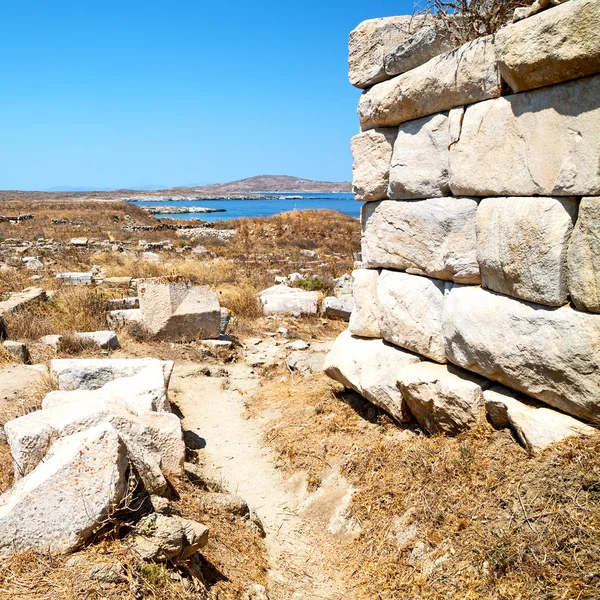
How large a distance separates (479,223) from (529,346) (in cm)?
99

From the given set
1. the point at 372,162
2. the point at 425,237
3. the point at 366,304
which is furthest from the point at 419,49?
the point at 366,304

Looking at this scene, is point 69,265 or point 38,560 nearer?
point 38,560

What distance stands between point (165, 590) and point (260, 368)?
5496 millimetres

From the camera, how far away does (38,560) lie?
10.3 ft

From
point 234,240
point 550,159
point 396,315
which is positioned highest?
point 550,159

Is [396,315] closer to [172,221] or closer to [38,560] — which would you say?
[38,560]

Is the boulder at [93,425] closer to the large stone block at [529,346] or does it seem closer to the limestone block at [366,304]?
the limestone block at [366,304]

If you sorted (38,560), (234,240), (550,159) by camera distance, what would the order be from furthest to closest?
1. (234,240)
2. (550,159)
3. (38,560)

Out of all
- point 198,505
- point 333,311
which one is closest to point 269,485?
point 198,505

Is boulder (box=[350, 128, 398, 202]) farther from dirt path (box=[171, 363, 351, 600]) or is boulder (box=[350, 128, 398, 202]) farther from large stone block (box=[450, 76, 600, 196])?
dirt path (box=[171, 363, 351, 600])

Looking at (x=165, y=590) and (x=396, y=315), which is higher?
(x=396, y=315)

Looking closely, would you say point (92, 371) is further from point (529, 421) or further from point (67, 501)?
point (529, 421)

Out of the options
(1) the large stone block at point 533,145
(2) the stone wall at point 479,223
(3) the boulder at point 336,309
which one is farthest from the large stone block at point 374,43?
(3) the boulder at point 336,309

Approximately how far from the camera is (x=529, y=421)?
3773 millimetres
